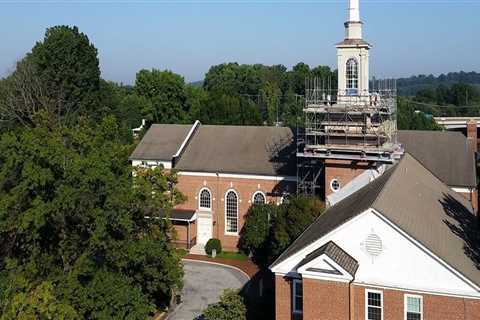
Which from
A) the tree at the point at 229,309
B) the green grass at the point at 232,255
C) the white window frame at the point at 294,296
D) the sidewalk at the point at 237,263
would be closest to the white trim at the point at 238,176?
the green grass at the point at 232,255

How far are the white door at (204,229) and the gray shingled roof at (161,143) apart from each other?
5.24 m

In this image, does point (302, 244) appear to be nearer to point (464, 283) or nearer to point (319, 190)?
point (464, 283)

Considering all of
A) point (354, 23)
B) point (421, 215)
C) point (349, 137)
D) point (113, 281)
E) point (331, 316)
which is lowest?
point (331, 316)

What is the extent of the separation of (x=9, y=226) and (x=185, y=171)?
22.4 m

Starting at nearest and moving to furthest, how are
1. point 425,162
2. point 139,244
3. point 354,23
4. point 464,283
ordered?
point 464,283 → point 139,244 → point 354,23 → point 425,162

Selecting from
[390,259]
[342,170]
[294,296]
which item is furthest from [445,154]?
[294,296]

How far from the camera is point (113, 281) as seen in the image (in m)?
22.1

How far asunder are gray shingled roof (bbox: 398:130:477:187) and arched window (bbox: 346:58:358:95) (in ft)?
30.4

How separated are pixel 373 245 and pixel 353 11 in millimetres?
16613

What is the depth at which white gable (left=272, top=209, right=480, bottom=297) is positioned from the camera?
69.8 feet

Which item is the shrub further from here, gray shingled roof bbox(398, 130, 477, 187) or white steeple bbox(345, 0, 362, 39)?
white steeple bbox(345, 0, 362, 39)

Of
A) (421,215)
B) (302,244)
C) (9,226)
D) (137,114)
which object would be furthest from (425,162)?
(137,114)

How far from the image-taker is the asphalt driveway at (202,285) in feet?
105

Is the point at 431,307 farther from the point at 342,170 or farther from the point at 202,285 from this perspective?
the point at 202,285
